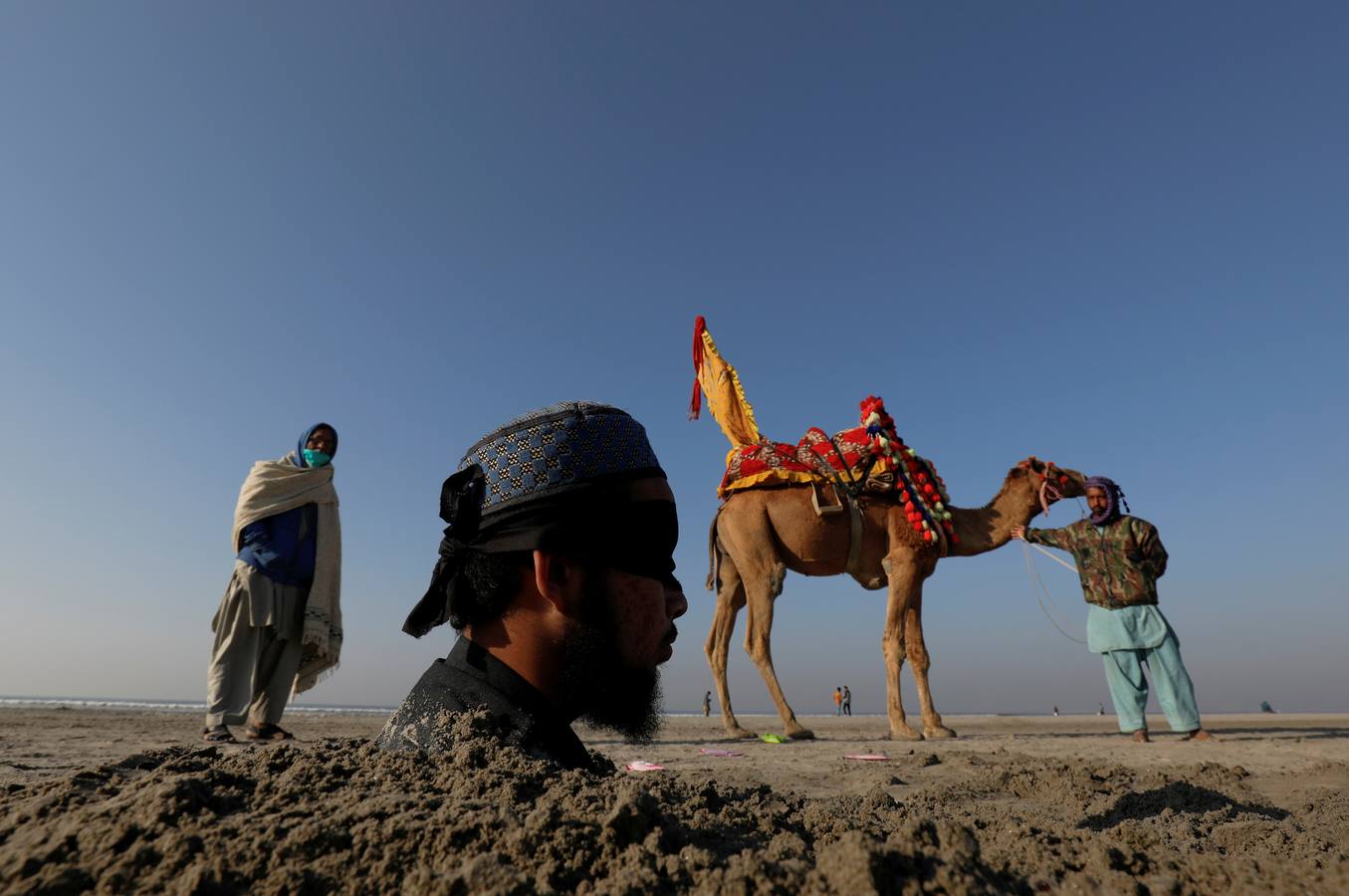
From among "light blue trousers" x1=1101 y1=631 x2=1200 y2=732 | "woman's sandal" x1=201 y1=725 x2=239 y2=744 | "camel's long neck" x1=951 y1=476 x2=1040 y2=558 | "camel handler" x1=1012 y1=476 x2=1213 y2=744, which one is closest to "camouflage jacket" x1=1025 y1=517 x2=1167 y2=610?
"camel handler" x1=1012 y1=476 x2=1213 y2=744

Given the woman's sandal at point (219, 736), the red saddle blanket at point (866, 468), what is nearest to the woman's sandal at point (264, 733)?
the woman's sandal at point (219, 736)

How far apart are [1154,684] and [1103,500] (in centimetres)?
199

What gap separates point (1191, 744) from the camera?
6.35m

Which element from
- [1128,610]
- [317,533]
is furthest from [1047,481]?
[317,533]

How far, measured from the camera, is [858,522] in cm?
816

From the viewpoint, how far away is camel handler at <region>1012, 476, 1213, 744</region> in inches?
291

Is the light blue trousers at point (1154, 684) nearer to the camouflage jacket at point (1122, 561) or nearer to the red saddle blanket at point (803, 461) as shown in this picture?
the camouflage jacket at point (1122, 561)

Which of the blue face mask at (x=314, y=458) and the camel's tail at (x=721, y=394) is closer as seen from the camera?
the blue face mask at (x=314, y=458)

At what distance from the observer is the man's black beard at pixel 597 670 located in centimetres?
177

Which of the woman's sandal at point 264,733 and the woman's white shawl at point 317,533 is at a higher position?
the woman's white shawl at point 317,533

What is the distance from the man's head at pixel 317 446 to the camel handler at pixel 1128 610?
7.83 meters

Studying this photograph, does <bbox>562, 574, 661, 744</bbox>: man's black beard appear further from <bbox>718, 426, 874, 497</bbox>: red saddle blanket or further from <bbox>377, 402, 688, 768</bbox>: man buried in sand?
<bbox>718, 426, 874, 497</bbox>: red saddle blanket

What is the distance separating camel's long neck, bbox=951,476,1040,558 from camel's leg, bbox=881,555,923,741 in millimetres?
1005

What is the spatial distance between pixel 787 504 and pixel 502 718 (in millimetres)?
6768
